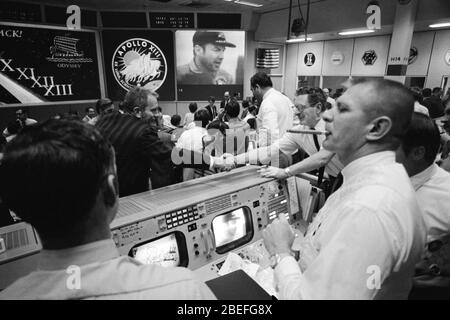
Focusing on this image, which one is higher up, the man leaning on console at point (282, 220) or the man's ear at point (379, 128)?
the man's ear at point (379, 128)

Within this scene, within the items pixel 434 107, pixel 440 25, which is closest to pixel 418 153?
pixel 434 107

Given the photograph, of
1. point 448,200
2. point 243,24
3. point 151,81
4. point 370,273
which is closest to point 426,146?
point 448,200

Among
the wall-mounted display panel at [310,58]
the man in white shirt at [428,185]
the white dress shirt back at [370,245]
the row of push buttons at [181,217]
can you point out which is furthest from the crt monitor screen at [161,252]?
the wall-mounted display panel at [310,58]

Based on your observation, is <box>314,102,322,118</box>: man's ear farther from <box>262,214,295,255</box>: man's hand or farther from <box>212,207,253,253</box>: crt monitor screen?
<box>262,214,295,255</box>: man's hand

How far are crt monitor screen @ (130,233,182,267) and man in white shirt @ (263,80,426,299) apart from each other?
0.47 m

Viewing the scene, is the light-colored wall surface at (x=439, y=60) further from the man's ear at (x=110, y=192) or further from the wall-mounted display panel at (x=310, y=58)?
the man's ear at (x=110, y=192)

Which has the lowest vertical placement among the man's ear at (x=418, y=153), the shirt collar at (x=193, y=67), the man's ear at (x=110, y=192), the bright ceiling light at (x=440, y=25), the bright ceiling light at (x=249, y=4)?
the man's ear at (x=418, y=153)

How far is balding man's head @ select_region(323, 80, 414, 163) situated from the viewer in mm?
860

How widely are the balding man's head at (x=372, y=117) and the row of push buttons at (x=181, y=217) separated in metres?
0.71

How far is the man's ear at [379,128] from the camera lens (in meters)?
0.85

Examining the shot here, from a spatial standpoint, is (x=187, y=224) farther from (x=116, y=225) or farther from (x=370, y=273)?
(x=370, y=273)

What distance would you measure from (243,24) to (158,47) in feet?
8.62

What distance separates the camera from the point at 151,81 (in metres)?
7.86

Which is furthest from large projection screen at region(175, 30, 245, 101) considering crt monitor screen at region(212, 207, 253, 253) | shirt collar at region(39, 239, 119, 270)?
shirt collar at region(39, 239, 119, 270)
